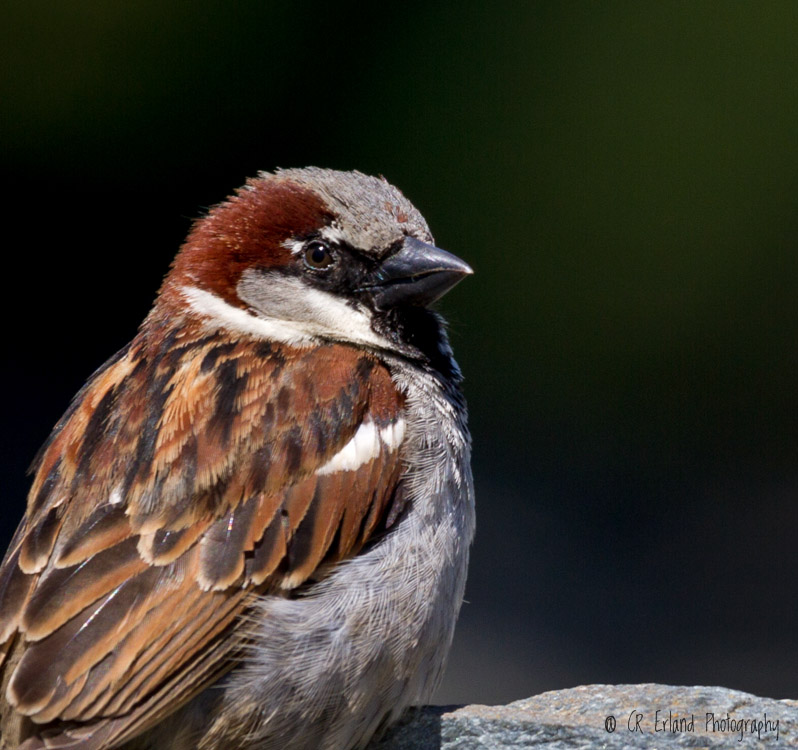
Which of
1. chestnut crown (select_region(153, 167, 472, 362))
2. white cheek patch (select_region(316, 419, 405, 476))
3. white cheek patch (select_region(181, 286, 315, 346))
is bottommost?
white cheek patch (select_region(316, 419, 405, 476))

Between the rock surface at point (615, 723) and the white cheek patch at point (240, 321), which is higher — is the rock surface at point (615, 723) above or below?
Answer: below

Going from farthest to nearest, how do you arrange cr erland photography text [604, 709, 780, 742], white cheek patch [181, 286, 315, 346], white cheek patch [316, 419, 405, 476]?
white cheek patch [181, 286, 315, 346] < white cheek patch [316, 419, 405, 476] < cr erland photography text [604, 709, 780, 742]

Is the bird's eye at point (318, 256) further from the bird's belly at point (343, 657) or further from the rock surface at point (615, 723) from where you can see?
the rock surface at point (615, 723)

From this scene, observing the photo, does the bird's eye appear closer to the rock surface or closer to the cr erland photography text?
→ the rock surface

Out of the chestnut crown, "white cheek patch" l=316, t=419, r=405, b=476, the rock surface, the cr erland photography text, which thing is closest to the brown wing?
"white cheek patch" l=316, t=419, r=405, b=476

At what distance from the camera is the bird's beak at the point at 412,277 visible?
2.17m

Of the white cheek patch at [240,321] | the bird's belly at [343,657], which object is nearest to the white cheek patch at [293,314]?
the white cheek patch at [240,321]

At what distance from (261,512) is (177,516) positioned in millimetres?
113

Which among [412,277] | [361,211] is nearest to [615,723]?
[412,277]

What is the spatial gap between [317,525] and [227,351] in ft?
1.10

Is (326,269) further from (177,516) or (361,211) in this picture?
(177,516)

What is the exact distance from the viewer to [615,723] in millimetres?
1833

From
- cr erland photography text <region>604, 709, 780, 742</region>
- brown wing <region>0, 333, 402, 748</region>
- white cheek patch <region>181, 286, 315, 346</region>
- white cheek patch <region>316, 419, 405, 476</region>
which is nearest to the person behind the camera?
brown wing <region>0, 333, 402, 748</region>

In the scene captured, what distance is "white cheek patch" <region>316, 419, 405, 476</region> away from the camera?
75.2 inches
